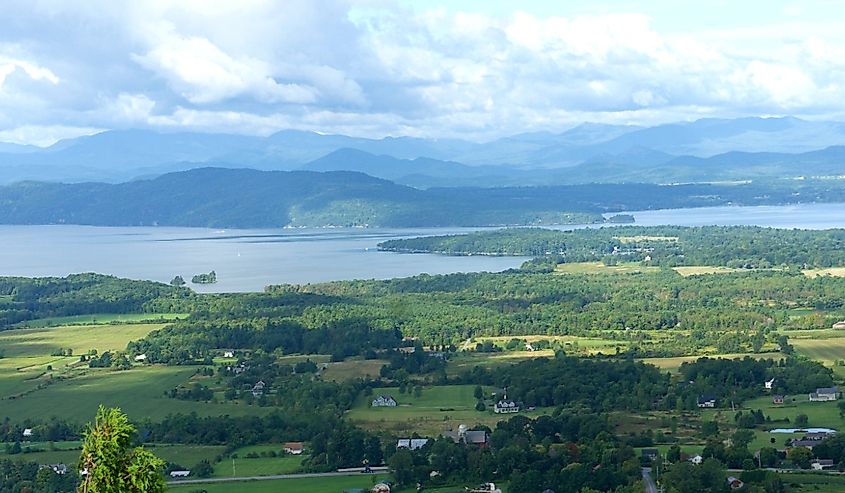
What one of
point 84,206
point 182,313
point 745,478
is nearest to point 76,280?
point 182,313

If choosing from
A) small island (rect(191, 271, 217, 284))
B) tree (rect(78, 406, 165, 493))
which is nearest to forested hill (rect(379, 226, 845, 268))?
small island (rect(191, 271, 217, 284))

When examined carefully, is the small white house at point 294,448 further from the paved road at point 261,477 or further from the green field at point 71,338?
the green field at point 71,338

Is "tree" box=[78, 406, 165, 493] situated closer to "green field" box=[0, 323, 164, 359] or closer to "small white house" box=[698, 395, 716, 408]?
"small white house" box=[698, 395, 716, 408]

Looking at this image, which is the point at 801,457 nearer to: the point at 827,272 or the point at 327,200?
the point at 827,272

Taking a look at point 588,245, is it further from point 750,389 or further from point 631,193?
point 631,193

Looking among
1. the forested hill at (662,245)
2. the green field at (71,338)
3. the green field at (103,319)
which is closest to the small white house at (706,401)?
the green field at (71,338)
